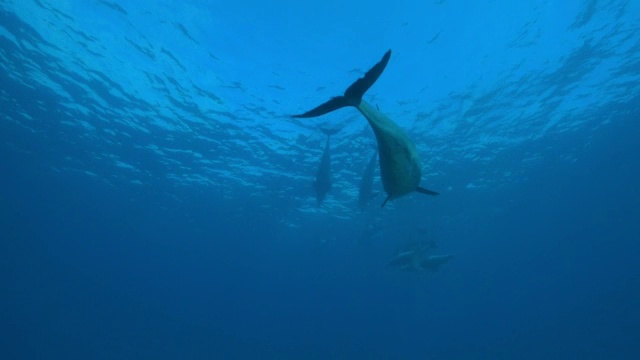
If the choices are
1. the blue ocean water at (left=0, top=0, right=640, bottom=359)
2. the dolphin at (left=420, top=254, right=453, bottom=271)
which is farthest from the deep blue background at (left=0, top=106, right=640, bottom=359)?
the dolphin at (left=420, top=254, right=453, bottom=271)

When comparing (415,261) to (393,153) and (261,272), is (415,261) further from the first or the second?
(261,272)

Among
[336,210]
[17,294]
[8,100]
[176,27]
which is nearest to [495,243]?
[336,210]

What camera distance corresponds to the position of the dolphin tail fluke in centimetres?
197

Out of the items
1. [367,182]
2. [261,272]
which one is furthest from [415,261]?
[261,272]

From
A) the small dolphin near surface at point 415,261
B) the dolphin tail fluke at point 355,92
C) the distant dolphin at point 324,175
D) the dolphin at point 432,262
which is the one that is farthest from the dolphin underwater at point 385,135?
the dolphin at point 432,262

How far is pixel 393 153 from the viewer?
2195 millimetres

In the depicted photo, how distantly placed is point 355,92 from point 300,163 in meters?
20.4

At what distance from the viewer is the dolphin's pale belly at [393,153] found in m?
2.10

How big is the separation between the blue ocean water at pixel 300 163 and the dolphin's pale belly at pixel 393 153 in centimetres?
1116

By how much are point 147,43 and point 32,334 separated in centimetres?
6471

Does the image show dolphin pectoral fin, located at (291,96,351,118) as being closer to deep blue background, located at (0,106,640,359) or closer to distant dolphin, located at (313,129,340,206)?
distant dolphin, located at (313,129,340,206)

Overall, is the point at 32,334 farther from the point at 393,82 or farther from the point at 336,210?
the point at 393,82

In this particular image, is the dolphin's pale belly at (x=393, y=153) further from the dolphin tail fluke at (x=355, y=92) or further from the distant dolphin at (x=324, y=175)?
the distant dolphin at (x=324, y=175)

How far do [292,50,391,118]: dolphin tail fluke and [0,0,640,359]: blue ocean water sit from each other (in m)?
11.2
